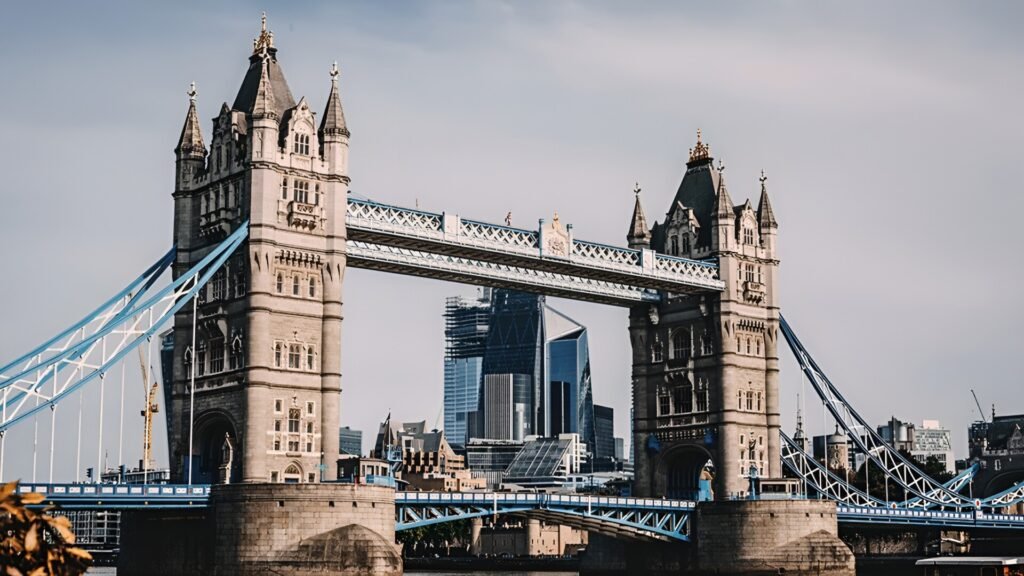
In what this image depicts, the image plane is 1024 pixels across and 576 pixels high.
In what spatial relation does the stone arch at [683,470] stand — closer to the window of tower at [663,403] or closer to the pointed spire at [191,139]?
the window of tower at [663,403]

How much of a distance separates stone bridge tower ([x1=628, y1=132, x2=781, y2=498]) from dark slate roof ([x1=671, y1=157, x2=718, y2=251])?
10cm

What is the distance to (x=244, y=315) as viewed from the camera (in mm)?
81562

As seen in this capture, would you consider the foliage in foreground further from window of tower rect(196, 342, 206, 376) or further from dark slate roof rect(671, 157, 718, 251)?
dark slate roof rect(671, 157, 718, 251)

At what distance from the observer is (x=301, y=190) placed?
83.1 metres

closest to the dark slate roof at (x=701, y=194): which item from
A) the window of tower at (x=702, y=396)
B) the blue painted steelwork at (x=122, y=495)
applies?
the window of tower at (x=702, y=396)

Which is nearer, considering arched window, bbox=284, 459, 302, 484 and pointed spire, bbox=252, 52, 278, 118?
arched window, bbox=284, 459, 302, 484

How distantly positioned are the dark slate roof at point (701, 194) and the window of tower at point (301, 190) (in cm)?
3604

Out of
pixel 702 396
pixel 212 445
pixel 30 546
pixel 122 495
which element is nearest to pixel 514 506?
pixel 212 445

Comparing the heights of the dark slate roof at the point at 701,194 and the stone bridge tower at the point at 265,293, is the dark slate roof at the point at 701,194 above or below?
above

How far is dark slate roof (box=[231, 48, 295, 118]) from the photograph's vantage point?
8494cm

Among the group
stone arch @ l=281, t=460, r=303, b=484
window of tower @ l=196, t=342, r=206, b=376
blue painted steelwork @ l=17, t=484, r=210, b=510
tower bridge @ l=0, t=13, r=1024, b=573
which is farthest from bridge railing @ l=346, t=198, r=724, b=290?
blue painted steelwork @ l=17, t=484, r=210, b=510

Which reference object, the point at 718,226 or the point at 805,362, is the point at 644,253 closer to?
the point at 718,226

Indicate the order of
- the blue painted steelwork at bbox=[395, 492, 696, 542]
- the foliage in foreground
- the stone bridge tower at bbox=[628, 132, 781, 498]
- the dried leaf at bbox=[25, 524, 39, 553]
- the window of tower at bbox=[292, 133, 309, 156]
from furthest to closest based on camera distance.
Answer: the stone bridge tower at bbox=[628, 132, 781, 498] → the blue painted steelwork at bbox=[395, 492, 696, 542] → the window of tower at bbox=[292, 133, 309, 156] → the dried leaf at bbox=[25, 524, 39, 553] → the foliage in foreground

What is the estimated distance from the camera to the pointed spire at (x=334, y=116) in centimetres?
8525
